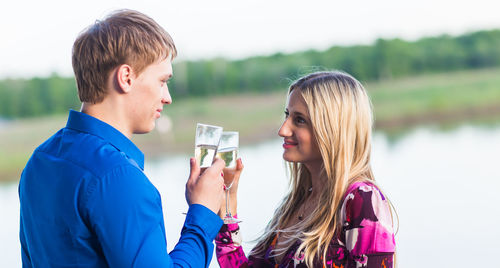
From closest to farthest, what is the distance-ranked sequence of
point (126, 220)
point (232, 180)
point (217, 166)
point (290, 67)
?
point (126, 220) < point (217, 166) < point (232, 180) < point (290, 67)

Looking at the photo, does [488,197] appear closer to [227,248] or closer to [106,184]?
[227,248]

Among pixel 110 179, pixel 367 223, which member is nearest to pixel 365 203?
pixel 367 223

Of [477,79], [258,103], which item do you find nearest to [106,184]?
[258,103]

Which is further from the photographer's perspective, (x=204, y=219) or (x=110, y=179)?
(x=204, y=219)

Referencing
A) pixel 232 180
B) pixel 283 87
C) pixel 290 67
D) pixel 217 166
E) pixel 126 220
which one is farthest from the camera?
pixel 283 87

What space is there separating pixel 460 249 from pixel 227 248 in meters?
2.64

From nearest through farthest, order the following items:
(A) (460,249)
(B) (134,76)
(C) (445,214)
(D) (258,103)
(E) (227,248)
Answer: (B) (134,76) < (E) (227,248) < (A) (460,249) < (C) (445,214) < (D) (258,103)

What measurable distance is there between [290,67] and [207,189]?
4.34m

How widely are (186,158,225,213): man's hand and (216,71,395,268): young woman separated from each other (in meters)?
0.26

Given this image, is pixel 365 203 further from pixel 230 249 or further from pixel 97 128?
pixel 97 128

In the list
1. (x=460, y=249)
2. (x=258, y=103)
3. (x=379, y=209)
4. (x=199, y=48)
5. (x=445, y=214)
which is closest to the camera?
(x=379, y=209)

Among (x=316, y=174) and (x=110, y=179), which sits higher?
(x=110, y=179)

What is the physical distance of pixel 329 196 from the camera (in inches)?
45.8

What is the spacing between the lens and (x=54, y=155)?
2.76ft
